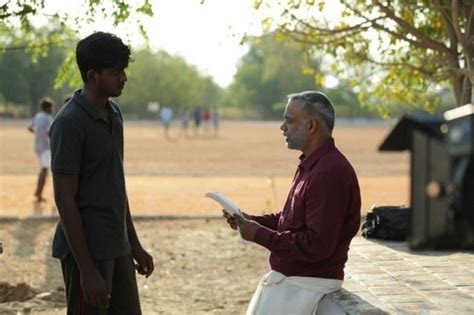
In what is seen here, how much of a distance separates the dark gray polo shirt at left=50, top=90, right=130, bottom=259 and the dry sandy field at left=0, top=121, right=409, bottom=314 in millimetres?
1400

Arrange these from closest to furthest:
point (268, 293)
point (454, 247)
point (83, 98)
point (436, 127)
Answer: point (436, 127)
point (454, 247)
point (83, 98)
point (268, 293)

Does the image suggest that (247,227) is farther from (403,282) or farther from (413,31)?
(413,31)

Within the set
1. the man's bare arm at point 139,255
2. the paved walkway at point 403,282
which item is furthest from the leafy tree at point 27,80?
the man's bare arm at point 139,255

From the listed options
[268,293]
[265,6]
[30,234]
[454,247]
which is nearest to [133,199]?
[30,234]

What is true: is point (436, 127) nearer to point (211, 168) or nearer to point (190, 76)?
point (211, 168)

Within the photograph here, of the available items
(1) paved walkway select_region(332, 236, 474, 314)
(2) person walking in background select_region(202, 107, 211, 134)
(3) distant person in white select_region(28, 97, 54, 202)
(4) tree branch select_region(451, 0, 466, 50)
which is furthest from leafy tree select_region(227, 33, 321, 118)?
(1) paved walkway select_region(332, 236, 474, 314)

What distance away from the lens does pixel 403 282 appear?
536 cm

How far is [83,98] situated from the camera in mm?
3814

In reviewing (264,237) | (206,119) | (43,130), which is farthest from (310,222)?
(206,119)

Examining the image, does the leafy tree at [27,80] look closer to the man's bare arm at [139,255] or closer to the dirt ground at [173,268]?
the dirt ground at [173,268]

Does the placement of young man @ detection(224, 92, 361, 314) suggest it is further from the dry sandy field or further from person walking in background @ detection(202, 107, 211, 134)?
person walking in background @ detection(202, 107, 211, 134)

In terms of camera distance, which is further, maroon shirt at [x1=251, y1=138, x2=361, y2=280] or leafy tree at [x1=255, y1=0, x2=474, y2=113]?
leafy tree at [x1=255, y1=0, x2=474, y2=113]

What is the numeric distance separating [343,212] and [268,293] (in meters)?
0.60

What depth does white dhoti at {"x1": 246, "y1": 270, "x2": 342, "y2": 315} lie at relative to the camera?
4059 mm
